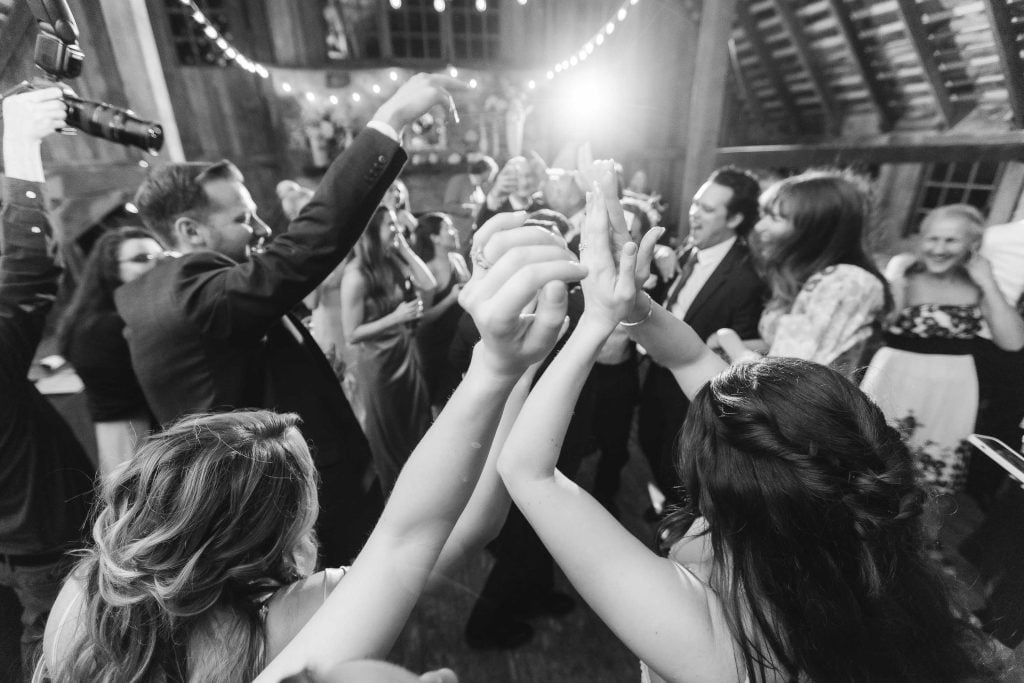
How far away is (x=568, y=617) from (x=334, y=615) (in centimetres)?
190

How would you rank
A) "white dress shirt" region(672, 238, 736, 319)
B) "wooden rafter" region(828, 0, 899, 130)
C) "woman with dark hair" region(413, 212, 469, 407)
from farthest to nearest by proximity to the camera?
"wooden rafter" region(828, 0, 899, 130) < "woman with dark hair" region(413, 212, 469, 407) < "white dress shirt" region(672, 238, 736, 319)

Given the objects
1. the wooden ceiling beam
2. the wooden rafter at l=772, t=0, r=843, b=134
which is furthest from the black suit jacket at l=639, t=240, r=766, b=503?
the wooden rafter at l=772, t=0, r=843, b=134

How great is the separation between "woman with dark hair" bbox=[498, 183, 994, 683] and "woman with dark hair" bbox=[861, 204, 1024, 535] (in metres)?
1.44

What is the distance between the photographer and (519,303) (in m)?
0.45

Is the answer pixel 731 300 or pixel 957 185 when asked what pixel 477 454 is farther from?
pixel 957 185

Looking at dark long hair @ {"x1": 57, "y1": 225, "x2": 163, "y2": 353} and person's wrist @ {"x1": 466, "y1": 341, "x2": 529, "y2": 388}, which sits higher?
person's wrist @ {"x1": 466, "y1": 341, "x2": 529, "y2": 388}

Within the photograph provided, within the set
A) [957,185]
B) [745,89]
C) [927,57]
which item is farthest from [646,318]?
[745,89]

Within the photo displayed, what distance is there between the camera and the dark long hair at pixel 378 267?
2.37 m

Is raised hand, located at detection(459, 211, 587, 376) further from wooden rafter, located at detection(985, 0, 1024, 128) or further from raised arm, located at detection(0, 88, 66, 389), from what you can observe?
wooden rafter, located at detection(985, 0, 1024, 128)

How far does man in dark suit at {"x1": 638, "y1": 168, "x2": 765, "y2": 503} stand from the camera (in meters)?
2.13

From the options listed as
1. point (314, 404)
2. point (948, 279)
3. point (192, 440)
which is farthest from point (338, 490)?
point (948, 279)

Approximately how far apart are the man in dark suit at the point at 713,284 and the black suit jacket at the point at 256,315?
1.61 metres

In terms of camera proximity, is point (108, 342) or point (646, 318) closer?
point (646, 318)

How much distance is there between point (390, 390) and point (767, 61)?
7567 mm
